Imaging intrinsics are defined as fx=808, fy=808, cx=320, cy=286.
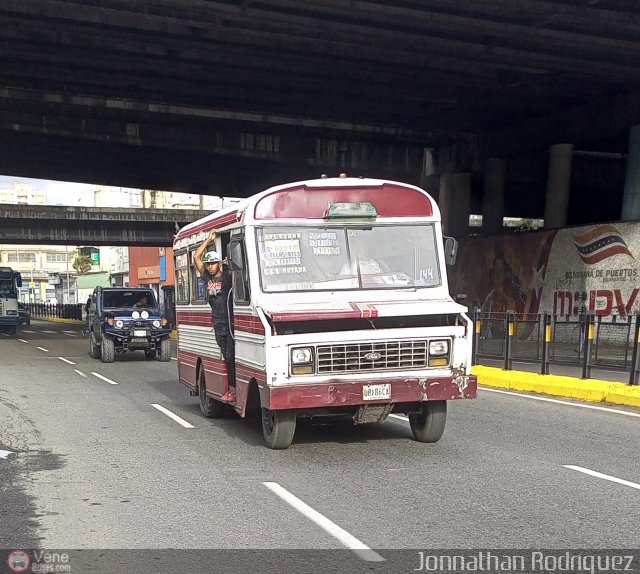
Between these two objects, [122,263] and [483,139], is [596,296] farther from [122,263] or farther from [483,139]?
[122,263]

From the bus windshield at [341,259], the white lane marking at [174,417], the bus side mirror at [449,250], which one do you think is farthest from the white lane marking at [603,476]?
the white lane marking at [174,417]

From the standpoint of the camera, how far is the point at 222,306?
1015 centimetres

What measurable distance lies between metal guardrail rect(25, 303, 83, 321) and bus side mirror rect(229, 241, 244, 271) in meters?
56.5

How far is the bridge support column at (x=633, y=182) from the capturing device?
27703 millimetres

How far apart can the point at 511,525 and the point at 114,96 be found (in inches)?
950

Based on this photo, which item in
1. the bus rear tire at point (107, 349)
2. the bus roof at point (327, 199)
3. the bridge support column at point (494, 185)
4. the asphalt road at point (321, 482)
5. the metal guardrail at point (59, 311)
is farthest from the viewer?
the metal guardrail at point (59, 311)

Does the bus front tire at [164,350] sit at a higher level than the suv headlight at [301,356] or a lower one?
lower

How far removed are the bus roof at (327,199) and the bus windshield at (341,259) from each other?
17 cm

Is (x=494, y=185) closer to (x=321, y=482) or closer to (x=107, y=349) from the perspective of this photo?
(x=107, y=349)

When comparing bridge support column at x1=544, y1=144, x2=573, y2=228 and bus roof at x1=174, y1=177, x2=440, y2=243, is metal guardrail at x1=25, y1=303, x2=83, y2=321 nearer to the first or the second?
bridge support column at x1=544, y1=144, x2=573, y2=228

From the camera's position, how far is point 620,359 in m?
14.1

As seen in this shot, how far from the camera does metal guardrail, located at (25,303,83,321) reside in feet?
212

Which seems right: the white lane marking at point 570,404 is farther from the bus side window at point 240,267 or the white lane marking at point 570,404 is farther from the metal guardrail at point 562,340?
the bus side window at point 240,267

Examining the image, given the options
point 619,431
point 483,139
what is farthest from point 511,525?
point 483,139
